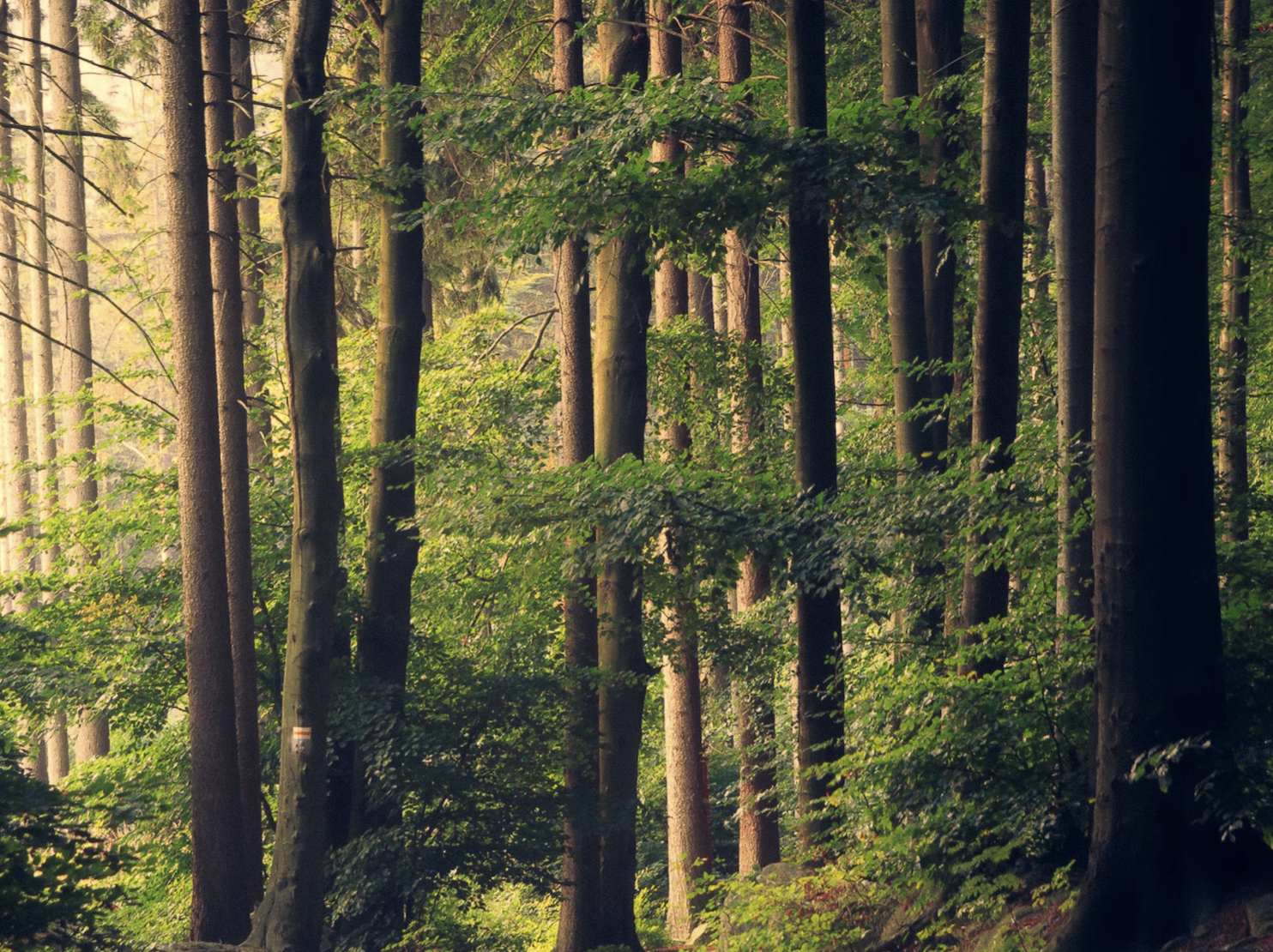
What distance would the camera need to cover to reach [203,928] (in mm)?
9586

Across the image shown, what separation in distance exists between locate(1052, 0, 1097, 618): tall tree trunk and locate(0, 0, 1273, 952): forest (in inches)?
1.1

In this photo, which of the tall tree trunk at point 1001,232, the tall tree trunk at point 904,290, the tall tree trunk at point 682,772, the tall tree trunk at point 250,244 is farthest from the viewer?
the tall tree trunk at point 682,772

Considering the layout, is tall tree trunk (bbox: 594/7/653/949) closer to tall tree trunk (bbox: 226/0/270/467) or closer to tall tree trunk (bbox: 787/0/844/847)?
tall tree trunk (bbox: 787/0/844/847)

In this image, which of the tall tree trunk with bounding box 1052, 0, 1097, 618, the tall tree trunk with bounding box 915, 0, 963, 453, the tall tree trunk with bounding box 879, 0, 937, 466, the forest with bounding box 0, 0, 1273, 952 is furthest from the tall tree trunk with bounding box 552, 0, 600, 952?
the tall tree trunk with bounding box 1052, 0, 1097, 618

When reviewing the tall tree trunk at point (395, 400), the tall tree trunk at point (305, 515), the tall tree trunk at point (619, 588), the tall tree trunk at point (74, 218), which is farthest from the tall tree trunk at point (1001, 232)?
the tall tree trunk at point (74, 218)

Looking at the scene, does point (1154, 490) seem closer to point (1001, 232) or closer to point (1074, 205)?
point (1074, 205)

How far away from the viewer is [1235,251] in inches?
447

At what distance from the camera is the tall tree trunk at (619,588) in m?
11.1

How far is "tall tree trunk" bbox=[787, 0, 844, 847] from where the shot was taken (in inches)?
337

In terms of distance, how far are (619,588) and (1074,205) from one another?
5.60 m

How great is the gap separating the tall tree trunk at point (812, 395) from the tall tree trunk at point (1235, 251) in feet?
10.8

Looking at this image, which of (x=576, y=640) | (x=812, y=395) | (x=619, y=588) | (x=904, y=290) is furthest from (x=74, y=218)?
(x=812, y=395)

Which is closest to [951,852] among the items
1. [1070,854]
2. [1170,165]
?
[1070,854]

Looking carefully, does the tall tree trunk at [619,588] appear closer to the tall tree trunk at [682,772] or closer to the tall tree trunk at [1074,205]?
the tall tree trunk at [682,772]
